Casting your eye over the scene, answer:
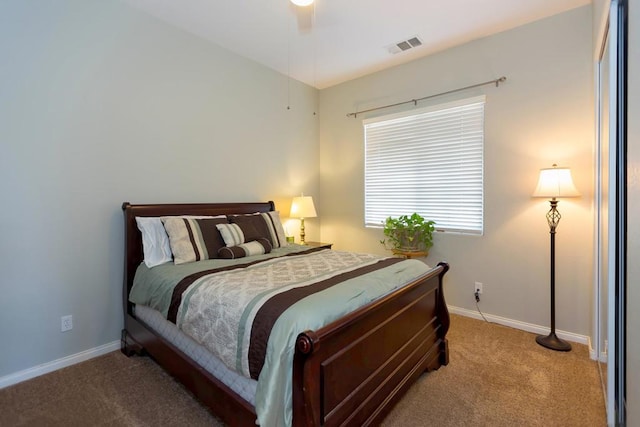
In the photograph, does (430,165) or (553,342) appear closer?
(553,342)

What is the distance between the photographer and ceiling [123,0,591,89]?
2609mm

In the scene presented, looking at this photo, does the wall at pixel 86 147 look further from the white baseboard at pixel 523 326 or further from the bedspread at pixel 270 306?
the white baseboard at pixel 523 326

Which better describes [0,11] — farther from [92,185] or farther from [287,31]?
[287,31]

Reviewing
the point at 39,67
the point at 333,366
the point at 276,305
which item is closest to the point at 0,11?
the point at 39,67

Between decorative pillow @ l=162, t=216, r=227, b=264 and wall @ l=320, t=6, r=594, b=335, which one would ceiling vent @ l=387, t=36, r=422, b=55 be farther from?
decorative pillow @ l=162, t=216, r=227, b=264

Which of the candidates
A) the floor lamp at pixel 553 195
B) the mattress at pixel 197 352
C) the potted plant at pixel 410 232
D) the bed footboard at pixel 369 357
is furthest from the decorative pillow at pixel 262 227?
the floor lamp at pixel 553 195

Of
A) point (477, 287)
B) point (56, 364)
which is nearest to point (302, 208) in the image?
point (477, 287)

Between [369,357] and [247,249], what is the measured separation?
1454 millimetres

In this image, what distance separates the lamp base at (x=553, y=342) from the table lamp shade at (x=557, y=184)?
1.20 meters

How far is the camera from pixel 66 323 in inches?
92.8

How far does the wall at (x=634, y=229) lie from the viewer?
3.37 ft

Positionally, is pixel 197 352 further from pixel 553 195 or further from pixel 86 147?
pixel 553 195

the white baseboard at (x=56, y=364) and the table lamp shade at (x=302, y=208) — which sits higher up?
the table lamp shade at (x=302, y=208)

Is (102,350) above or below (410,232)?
below
